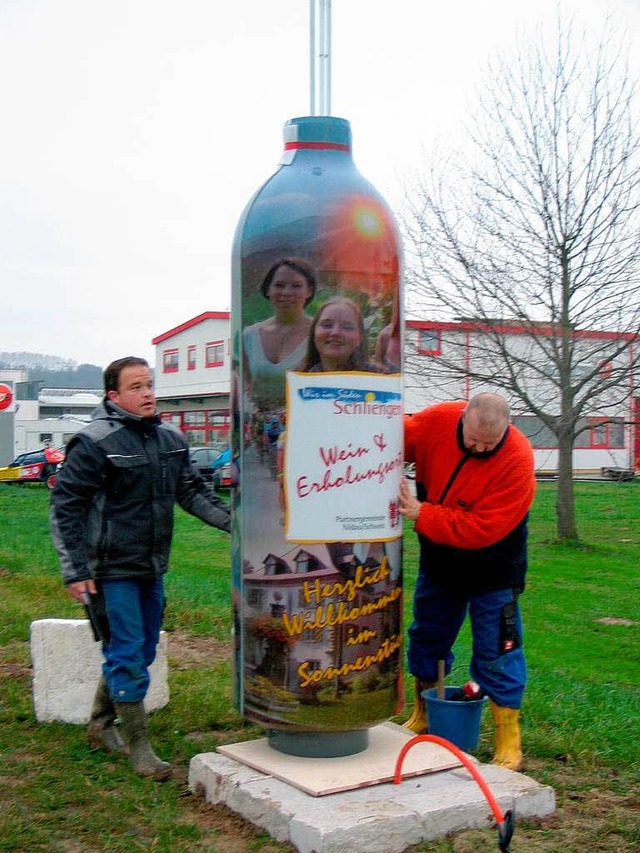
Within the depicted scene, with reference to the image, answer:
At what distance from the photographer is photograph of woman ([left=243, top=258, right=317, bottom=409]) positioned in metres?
4.50

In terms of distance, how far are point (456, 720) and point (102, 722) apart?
182 centimetres

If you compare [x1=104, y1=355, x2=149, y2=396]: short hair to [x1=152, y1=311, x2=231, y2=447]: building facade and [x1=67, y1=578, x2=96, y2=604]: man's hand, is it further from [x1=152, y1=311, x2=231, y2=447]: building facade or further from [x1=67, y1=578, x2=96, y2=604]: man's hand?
[x1=152, y1=311, x2=231, y2=447]: building facade

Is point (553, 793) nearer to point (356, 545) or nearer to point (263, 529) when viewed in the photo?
point (356, 545)

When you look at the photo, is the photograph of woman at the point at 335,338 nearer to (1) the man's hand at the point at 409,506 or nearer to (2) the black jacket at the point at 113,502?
(1) the man's hand at the point at 409,506

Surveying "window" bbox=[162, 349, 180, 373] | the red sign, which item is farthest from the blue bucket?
"window" bbox=[162, 349, 180, 373]

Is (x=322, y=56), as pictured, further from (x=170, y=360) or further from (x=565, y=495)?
(x=170, y=360)

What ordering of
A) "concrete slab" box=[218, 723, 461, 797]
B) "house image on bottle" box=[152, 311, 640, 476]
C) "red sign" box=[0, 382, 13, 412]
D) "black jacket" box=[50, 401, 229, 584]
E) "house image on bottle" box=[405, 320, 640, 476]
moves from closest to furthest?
1. "concrete slab" box=[218, 723, 461, 797]
2. "black jacket" box=[50, 401, 229, 584]
3. "house image on bottle" box=[405, 320, 640, 476]
4. "house image on bottle" box=[152, 311, 640, 476]
5. "red sign" box=[0, 382, 13, 412]

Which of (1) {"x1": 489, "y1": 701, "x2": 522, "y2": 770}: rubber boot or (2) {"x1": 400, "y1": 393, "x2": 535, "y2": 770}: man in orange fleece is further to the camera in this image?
(1) {"x1": 489, "y1": 701, "x2": 522, "y2": 770}: rubber boot

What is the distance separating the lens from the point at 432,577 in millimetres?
5195

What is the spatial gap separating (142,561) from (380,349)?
153cm

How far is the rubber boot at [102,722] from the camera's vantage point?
5.32m

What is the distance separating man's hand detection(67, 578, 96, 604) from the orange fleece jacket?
1.55 metres

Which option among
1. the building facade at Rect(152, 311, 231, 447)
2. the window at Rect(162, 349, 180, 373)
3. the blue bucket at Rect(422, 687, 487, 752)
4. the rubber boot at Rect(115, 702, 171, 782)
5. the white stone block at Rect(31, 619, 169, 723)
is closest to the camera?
the rubber boot at Rect(115, 702, 171, 782)

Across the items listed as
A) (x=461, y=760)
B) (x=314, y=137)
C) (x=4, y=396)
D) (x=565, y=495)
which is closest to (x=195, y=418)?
(x=4, y=396)
